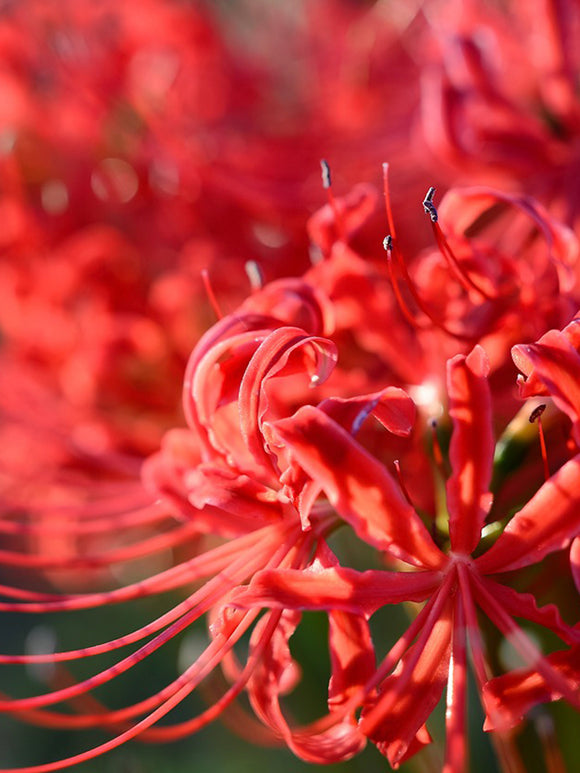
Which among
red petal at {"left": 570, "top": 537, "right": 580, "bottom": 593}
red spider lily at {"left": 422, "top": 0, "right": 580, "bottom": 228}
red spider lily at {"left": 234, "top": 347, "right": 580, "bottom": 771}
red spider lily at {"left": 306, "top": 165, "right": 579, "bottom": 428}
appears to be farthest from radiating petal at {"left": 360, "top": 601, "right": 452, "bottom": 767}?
red spider lily at {"left": 422, "top": 0, "right": 580, "bottom": 228}

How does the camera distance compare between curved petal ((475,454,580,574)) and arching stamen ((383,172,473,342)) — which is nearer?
curved petal ((475,454,580,574))

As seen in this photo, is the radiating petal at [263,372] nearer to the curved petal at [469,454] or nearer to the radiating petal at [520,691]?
the curved petal at [469,454]

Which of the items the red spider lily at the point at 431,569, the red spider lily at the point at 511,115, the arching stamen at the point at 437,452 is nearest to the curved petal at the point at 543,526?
the red spider lily at the point at 431,569

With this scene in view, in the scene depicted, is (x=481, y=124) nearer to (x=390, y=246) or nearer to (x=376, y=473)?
(x=390, y=246)

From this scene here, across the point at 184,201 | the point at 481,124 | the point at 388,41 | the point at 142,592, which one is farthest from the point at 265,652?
the point at 388,41

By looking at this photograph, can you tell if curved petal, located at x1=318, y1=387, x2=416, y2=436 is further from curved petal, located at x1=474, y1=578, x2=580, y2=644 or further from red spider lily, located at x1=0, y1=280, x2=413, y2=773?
curved petal, located at x1=474, y1=578, x2=580, y2=644
